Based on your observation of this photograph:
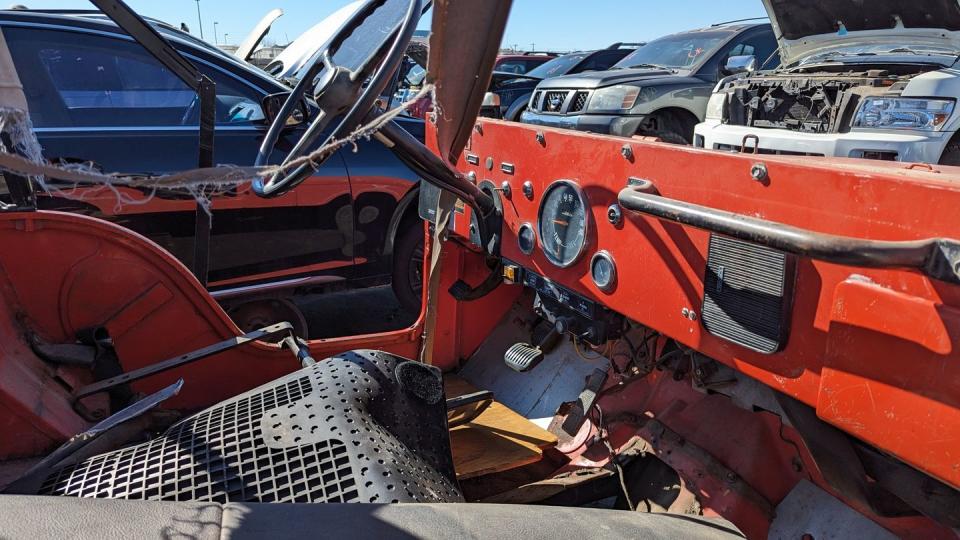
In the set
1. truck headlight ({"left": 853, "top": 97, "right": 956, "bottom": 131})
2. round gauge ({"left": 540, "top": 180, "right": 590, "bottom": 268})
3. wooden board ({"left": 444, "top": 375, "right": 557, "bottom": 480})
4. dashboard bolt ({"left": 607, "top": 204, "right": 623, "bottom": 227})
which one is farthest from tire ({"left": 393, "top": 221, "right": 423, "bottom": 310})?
truck headlight ({"left": 853, "top": 97, "right": 956, "bottom": 131})

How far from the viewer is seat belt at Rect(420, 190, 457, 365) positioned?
7.14 feet

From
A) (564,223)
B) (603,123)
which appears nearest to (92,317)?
(564,223)

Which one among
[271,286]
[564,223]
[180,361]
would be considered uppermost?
[564,223]

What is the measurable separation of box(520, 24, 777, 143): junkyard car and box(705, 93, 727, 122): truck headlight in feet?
2.05

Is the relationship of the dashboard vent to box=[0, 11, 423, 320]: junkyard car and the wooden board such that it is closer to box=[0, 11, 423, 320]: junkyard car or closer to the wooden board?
the wooden board

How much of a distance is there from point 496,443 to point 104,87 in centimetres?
299

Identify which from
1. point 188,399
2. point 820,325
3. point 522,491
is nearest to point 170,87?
point 188,399

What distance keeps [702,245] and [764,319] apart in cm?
22

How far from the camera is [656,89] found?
7.75 meters

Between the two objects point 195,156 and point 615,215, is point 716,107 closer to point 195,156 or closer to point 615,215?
point 195,156

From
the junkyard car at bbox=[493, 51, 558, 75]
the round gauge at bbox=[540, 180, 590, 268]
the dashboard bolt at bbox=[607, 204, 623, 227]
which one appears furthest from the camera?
the junkyard car at bbox=[493, 51, 558, 75]

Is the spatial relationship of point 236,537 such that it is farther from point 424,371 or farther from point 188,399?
point 188,399

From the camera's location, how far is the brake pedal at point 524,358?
2377 millimetres

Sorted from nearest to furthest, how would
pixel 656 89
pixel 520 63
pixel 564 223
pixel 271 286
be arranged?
pixel 564 223, pixel 271 286, pixel 656 89, pixel 520 63
